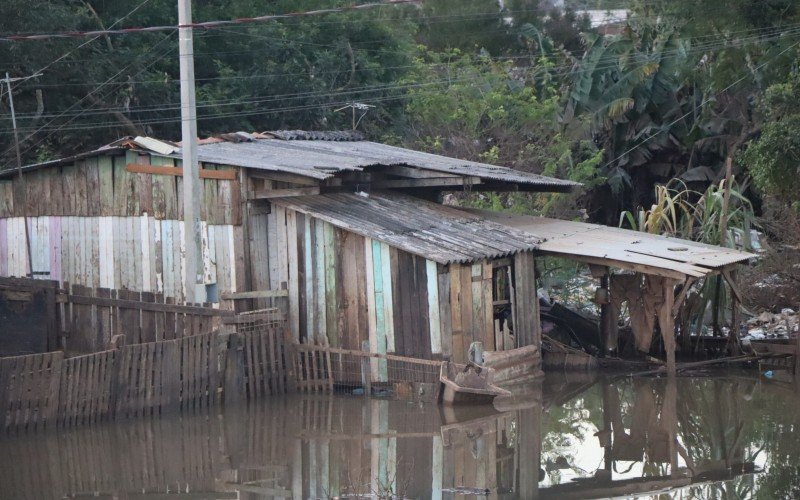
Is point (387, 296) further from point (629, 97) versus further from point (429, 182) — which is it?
point (629, 97)

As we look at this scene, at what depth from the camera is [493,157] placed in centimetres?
2459

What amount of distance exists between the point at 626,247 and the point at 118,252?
314 inches

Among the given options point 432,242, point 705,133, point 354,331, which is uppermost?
point 705,133

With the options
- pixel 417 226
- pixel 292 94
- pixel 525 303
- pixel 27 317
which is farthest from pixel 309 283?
pixel 292 94

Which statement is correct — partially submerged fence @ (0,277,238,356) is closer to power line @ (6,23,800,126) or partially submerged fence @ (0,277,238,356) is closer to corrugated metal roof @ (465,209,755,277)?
corrugated metal roof @ (465,209,755,277)

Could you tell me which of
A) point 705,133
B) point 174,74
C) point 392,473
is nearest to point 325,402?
point 392,473

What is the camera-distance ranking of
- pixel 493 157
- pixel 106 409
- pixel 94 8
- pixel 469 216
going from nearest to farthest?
pixel 106 409 < pixel 469 216 < pixel 493 157 < pixel 94 8

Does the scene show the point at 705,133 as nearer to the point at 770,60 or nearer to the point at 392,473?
the point at 770,60

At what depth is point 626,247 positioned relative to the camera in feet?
55.0

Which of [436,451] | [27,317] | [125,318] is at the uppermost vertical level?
[27,317]

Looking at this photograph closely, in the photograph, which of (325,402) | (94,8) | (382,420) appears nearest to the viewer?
(382,420)

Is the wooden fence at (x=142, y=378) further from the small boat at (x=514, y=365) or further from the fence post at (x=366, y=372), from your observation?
the small boat at (x=514, y=365)

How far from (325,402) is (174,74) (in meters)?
15.5

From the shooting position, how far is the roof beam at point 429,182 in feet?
55.8
